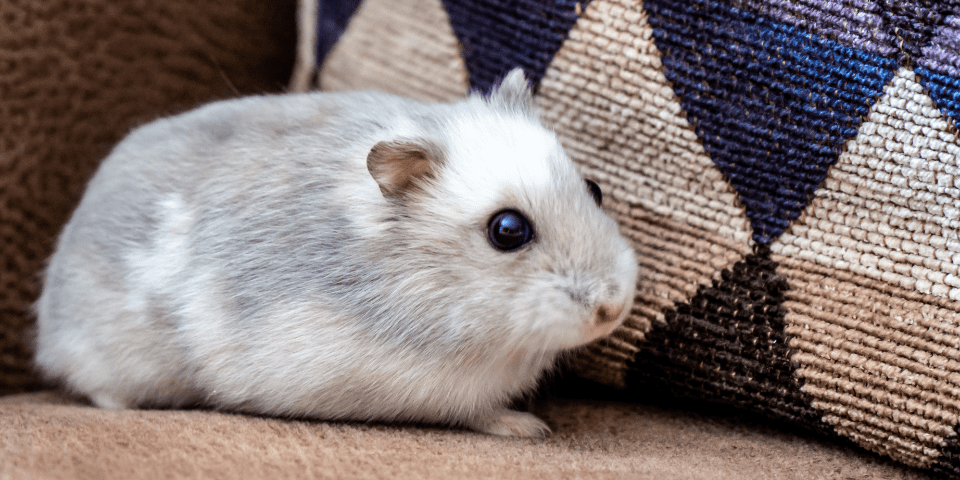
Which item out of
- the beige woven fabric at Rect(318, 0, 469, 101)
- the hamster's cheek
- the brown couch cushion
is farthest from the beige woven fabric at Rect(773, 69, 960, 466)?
the beige woven fabric at Rect(318, 0, 469, 101)

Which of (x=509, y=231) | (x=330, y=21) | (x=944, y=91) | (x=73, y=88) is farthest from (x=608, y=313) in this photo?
(x=73, y=88)

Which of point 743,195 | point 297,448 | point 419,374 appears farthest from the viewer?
point 743,195

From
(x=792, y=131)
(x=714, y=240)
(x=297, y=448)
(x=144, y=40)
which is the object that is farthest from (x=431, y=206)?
(x=144, y=40)

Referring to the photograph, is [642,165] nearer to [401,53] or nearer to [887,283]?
[887,283]

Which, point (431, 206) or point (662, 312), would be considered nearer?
point (431, 206)

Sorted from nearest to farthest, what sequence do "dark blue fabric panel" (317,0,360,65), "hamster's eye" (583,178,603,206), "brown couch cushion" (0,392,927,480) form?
"brown couch cushion" (0,392,927,480) < "hamster's eye" (583,178,603,206) < "dark blue fabric panel" (317,0,360,65)

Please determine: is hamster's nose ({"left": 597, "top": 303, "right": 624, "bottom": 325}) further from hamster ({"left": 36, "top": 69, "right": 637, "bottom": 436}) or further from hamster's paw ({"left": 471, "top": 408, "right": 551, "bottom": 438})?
hamster's paw ({"left": 471, "top": 408, "right": 551, "bottom": 438})

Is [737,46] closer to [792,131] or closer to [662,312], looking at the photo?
[792,131]

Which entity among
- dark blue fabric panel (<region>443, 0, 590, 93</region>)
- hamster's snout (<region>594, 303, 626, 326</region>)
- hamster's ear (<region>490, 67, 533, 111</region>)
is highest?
dark blue fabric panel (<region>443, 0, 590, 93</region>)
